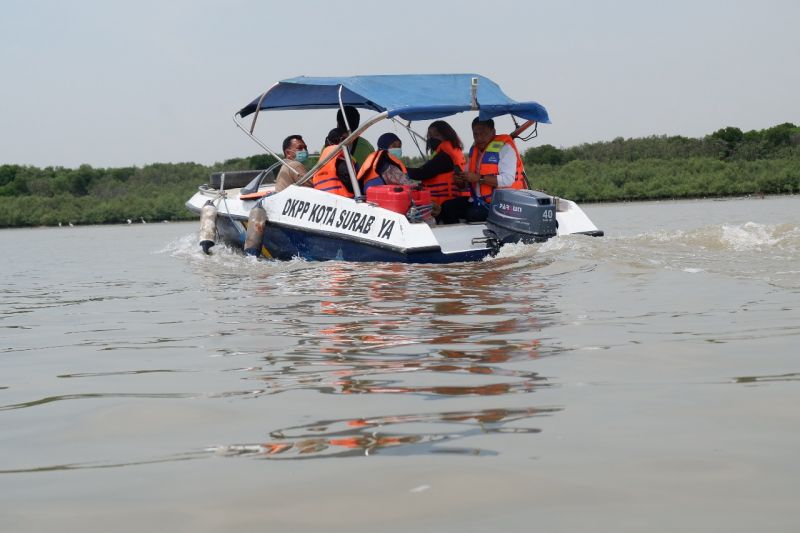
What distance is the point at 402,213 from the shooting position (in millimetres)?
9242

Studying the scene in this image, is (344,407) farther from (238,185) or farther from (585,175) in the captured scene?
(585,175)

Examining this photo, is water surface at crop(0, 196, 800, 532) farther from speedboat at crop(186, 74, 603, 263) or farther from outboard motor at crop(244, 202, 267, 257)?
outboard motor at crop(244, 202, 267, 257)

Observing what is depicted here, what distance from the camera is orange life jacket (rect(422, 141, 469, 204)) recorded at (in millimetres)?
10016

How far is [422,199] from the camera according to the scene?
9.58 metres

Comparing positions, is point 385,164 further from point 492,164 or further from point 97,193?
point 97,193

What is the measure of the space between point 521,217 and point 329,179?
195 cm

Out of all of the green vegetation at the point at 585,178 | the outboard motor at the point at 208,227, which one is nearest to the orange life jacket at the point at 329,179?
the outboard motor at the point at 208,227

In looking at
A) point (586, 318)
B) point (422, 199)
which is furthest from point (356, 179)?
point (586, 318)

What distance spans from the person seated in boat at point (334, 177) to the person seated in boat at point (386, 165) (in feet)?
1.20

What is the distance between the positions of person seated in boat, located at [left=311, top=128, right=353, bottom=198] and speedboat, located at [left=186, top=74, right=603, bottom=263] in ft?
0.25

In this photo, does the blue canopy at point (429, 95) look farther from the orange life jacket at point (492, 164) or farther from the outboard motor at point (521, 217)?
the outboard motor at point (521, 217)

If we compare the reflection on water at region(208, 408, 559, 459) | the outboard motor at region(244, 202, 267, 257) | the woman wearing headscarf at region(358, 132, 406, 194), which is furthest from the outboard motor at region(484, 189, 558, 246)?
the reflection on water at region(208, 408, 559, 459)

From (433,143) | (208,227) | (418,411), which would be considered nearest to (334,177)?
(433,143)

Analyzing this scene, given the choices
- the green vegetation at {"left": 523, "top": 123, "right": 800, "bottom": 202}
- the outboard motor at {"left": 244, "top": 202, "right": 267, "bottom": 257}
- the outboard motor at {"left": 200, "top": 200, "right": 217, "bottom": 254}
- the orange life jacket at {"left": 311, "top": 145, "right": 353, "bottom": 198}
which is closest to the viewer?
the orange life jacket at {"left": 311, "top": 145, "right": 353, "bottom": 198}
